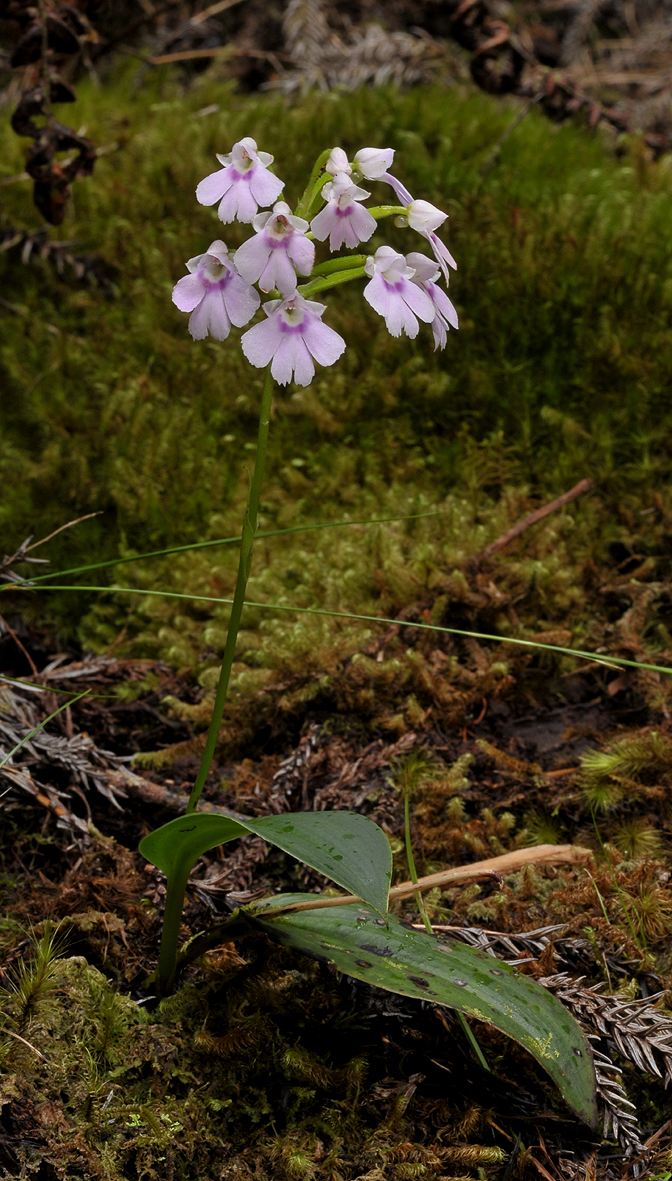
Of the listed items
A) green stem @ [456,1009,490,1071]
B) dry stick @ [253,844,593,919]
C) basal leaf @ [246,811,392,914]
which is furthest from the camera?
dry stick @ [253,844,593,919]

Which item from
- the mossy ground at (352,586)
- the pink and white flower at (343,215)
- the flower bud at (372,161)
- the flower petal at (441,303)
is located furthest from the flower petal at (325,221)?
the mossy ground at (352,586)

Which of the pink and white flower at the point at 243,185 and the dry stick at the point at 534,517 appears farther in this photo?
the dry stick at the point at 534,517

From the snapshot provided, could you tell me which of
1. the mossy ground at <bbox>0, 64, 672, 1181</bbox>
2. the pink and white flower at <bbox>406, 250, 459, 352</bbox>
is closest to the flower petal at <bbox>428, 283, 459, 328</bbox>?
the pink and white flower at <bbox>406, 250, 459, 352</bbox>

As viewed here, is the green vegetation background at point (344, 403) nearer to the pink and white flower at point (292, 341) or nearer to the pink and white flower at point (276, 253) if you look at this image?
the pink and white flower at point (292, 341)

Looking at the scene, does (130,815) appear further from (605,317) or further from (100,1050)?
(605,317)

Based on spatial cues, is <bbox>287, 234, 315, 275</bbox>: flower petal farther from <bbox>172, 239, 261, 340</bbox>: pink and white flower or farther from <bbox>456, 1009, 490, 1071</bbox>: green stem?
<bbox>456, 1009, 490, 1071</bbox>: green stem

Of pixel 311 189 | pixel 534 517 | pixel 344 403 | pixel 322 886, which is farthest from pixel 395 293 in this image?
pixel 344 403
